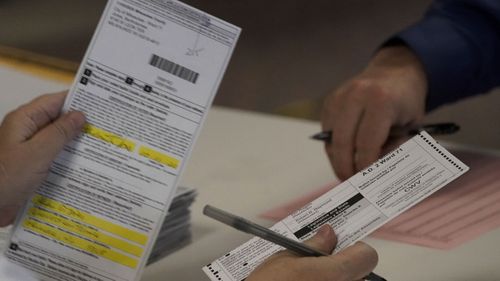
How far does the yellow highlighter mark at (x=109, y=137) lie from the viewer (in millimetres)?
698

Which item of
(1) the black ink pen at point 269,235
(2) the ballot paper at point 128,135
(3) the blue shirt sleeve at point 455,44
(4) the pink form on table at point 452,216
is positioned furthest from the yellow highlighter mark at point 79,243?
(3) the blue shirt sleeve at point 455,44

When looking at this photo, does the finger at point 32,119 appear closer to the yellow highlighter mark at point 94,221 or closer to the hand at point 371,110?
the yellow highlighter mark at point 94,221

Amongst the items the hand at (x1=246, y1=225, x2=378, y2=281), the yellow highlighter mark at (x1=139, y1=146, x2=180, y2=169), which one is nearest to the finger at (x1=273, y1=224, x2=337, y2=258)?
the hand at (x1=246, y1=225, x2=378, y2=281)

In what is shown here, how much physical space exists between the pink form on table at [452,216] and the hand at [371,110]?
0.08 m

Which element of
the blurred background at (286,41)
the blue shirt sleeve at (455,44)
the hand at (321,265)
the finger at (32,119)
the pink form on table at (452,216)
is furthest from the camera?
the blurred background at (286,41)

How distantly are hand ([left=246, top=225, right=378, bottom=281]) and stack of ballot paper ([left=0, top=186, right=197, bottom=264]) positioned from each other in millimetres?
253

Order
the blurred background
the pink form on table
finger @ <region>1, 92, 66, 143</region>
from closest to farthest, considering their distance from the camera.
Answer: finger @ <region>1, 92, 66, 143</region> → the pink form on table → the blurred background

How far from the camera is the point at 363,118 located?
37.0 inches

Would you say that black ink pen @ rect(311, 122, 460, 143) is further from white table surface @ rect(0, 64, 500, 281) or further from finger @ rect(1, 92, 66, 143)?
finger @ rect(1, 92, 66, 143)

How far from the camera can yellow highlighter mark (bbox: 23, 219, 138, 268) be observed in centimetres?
71

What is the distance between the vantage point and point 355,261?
24.4 inches

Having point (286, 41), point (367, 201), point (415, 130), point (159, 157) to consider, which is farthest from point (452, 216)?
point (286, 41)

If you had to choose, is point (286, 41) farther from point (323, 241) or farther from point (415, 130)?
point (323, 241)

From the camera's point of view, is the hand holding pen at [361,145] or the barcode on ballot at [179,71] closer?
the barcode on ballot at [179,71]
